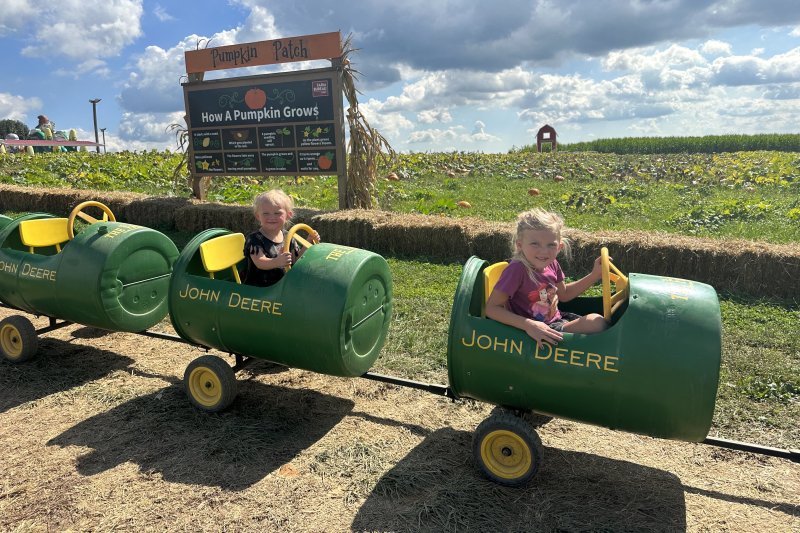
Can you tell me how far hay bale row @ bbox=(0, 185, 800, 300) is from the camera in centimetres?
722

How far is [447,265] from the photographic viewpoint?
8695mm

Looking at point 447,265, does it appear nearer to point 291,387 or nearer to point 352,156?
point 352,156

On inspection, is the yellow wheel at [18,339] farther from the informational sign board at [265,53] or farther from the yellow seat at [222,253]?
the informational sign board at [265,53]

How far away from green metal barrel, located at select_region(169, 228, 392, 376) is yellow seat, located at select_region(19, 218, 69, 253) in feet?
7.81

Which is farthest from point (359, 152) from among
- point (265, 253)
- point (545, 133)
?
point (545, 133)

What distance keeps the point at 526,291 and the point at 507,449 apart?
39.2 inches

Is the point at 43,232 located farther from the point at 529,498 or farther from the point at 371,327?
the point at 529,498

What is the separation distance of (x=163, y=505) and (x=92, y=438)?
1130 millimetres

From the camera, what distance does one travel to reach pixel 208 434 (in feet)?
13.6

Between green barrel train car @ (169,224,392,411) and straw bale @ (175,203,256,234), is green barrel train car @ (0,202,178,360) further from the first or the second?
straw bale @ (175,203,256,234)

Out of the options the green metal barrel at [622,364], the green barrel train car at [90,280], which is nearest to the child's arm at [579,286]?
the green metal barrel at [622,364]

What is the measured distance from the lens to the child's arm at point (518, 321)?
132 inches

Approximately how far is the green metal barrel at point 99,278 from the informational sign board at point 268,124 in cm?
577

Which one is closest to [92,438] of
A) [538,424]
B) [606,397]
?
[538,424]
